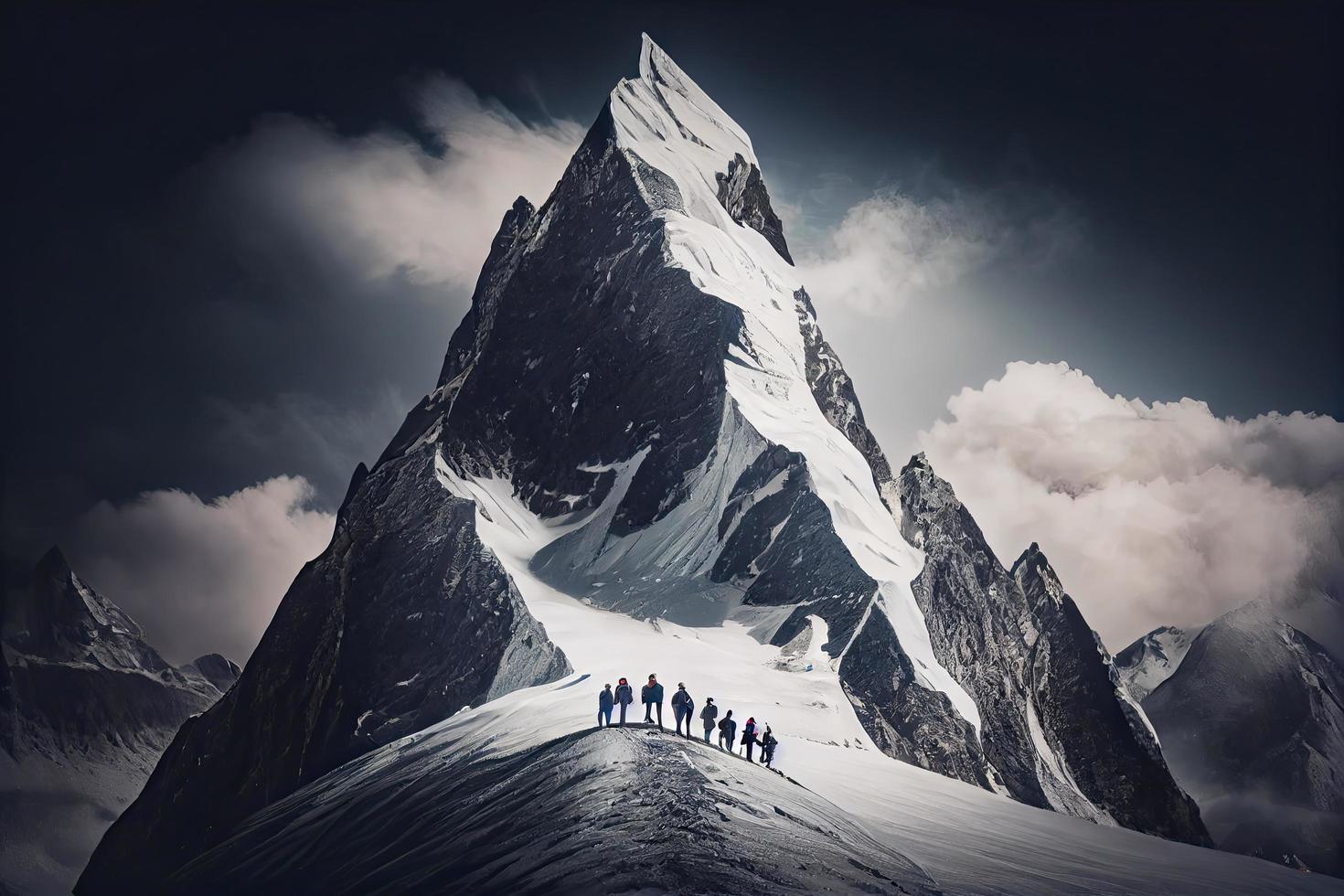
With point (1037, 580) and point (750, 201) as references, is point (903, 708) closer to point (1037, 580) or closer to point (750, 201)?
point (1037, 580)

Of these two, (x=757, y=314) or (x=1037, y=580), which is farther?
(x=1037, y=580)

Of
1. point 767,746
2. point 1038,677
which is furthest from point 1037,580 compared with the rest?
point 767,746

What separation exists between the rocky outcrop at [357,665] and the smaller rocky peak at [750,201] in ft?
173

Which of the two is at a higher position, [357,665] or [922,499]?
[922,499]

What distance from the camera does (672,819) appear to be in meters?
26.5

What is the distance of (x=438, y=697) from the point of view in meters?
66.9

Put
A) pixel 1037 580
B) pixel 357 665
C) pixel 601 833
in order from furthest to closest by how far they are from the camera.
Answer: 1. pixel 1037 580
2. pixel 357 665
3. pixel 601 833

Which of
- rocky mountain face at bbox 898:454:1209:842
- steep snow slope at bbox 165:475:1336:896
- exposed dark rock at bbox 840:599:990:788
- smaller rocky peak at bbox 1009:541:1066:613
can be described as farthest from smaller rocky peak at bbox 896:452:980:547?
steep snow slope at bbox 165:475:1336:896

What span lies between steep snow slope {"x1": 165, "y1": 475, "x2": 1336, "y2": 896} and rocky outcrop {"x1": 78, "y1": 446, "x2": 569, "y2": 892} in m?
4.39

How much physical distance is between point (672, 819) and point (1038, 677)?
104m

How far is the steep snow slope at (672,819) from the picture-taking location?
25859 millimetres

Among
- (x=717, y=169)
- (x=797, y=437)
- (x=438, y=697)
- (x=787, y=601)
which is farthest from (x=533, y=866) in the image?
(x=717, y=169)

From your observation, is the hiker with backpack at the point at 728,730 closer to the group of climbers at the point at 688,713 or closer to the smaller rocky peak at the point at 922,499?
the group of climbers at the point at 688,713

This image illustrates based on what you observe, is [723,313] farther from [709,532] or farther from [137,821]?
[137,821]
